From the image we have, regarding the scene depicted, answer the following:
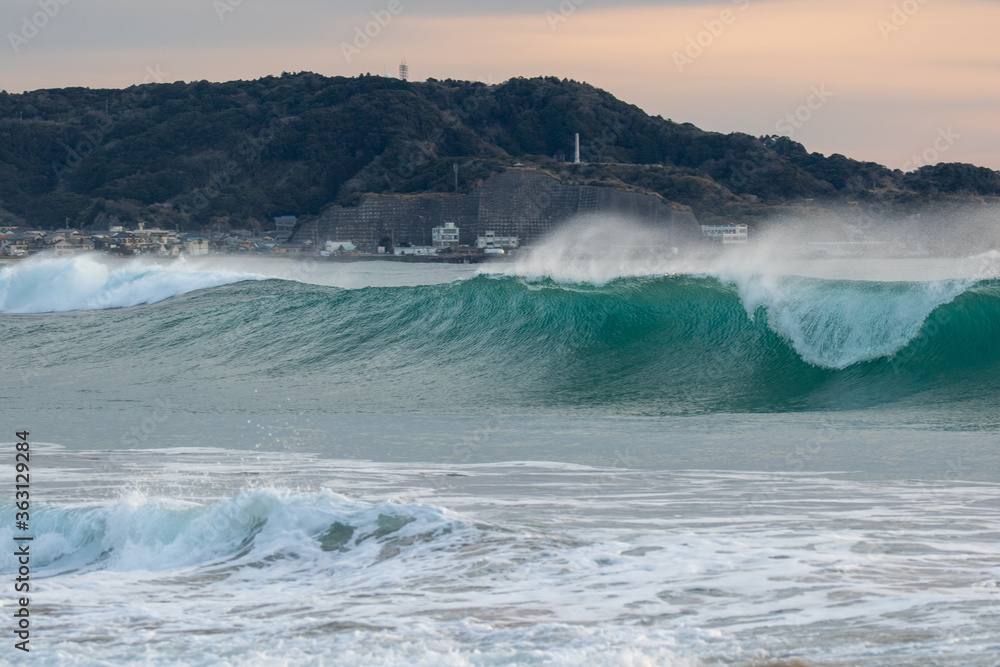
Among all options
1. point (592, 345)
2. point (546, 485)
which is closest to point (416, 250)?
point (592, 345)

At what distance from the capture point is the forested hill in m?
68.6

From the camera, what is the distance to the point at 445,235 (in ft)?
206

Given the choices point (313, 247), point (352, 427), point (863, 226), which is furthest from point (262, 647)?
point (313, 247)

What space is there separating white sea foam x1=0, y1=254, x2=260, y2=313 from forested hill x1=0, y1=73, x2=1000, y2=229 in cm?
3904

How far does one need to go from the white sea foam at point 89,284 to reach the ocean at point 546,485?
9.86m

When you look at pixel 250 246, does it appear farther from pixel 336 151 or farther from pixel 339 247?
pixel 336 151

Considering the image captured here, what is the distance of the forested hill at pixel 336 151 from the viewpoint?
2702 inches

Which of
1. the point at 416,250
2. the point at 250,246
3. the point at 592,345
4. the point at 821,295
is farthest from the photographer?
the point at 250,246

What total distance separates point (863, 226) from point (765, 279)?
39.4m

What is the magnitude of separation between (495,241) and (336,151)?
23218 mm

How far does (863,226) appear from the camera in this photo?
5062 cm

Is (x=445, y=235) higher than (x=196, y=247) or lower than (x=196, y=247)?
higher

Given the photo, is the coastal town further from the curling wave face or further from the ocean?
the ocean

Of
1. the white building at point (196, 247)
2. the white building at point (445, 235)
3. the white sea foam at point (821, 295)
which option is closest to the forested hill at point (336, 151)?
the white building at point (445, 235)
